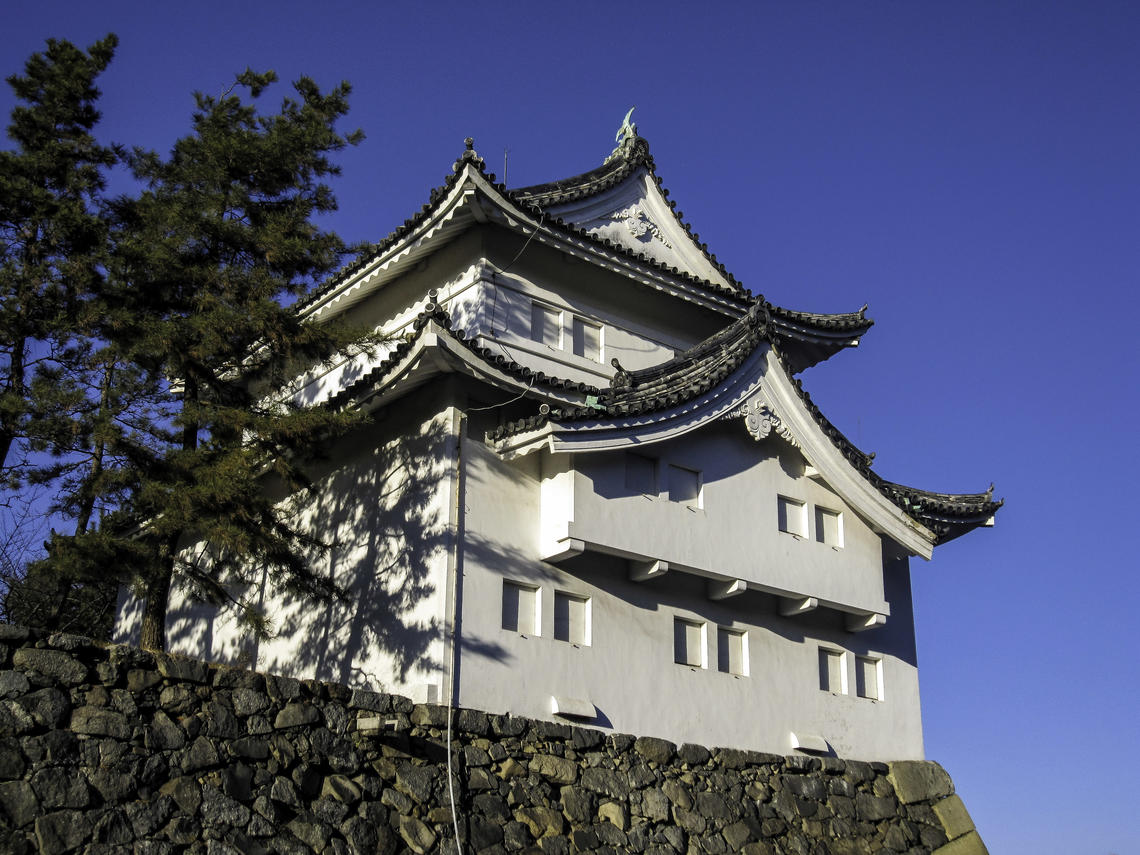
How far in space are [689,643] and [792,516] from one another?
112 inches

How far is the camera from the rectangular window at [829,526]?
1895cm

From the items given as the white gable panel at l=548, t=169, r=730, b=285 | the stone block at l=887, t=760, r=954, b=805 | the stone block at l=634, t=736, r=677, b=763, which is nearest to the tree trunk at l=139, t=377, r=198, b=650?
the stone block at l=634, t=736, r=677, b=763

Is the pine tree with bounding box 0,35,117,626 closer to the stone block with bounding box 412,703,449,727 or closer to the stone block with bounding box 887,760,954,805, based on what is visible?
the stone block with bounding box 412,703,449,727

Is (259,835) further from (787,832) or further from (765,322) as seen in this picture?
(765,322)

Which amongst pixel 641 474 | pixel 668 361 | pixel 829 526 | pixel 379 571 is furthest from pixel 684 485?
pixel 379 571

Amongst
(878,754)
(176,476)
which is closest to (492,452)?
(176,476)

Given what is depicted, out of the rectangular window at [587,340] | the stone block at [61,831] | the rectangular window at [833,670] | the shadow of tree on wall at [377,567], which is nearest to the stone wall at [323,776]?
the stone block at [61,831]

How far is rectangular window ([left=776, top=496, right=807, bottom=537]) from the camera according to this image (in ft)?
60.8

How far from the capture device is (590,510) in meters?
15.8

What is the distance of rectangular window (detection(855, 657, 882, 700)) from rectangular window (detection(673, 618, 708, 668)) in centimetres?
342

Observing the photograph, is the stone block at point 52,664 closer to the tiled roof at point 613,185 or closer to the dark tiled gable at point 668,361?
the dark tiled gable at point 668,361

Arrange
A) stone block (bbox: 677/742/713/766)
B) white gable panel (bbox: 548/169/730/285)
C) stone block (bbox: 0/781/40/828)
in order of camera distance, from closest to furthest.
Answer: stone block (bbox: 0/781/40/828) → stone block (bbox: 677/742/713/766) → white gable panel (bbox: 548/169/730/285)

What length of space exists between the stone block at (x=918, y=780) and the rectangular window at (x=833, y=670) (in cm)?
148

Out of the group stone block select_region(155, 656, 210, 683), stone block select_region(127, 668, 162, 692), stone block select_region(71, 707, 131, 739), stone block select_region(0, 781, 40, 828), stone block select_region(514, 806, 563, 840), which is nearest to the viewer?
stone block select_region(0, 781, 40, 828)
